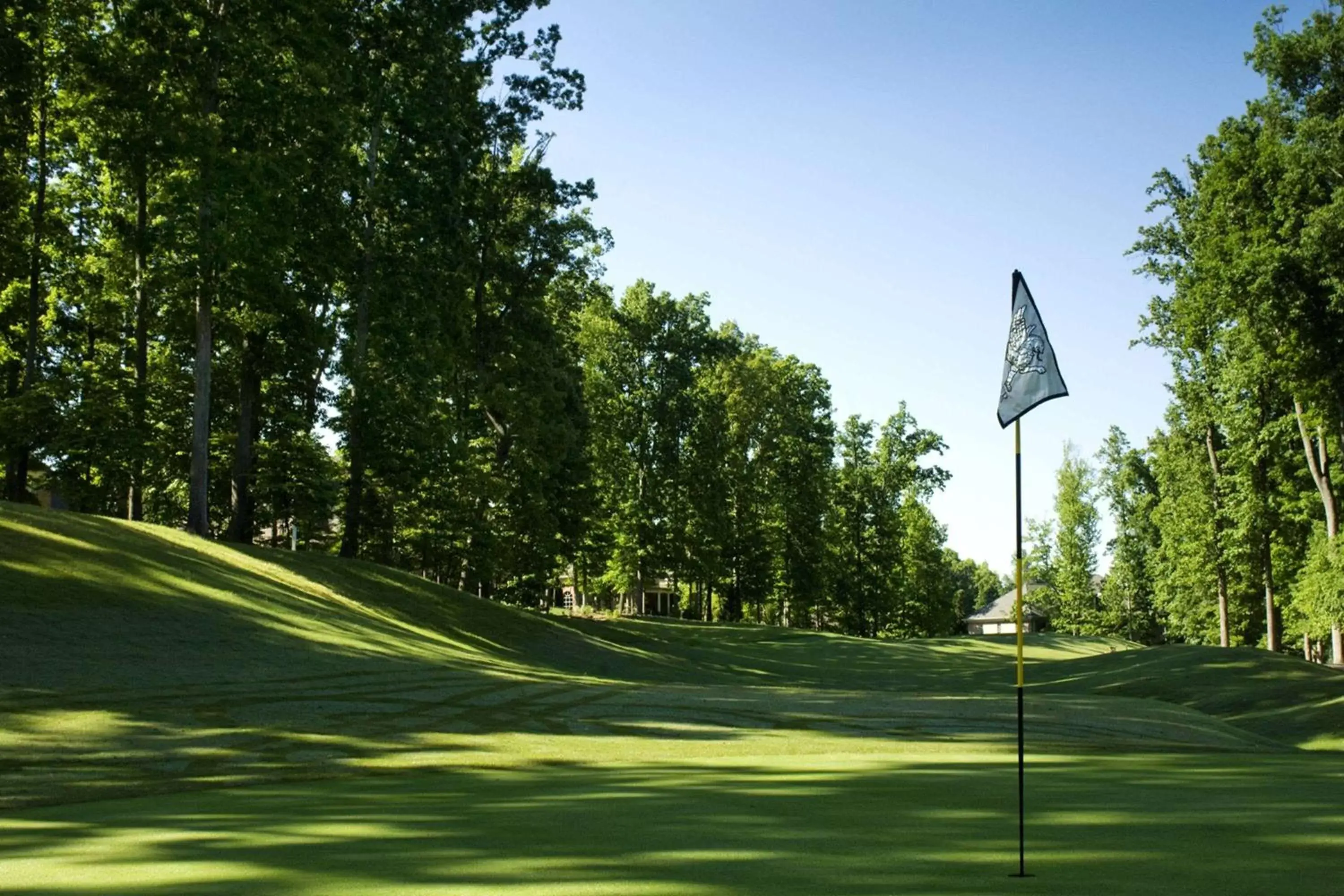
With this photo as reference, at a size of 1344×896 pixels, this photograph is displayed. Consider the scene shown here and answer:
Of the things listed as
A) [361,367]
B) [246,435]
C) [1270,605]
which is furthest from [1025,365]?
[1270,605]

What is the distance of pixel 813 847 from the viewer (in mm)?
7449

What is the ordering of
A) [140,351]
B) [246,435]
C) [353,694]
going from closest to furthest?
1. [353,694]
2. [140,351]
3. [246,435]

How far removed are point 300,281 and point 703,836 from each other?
30.6 m

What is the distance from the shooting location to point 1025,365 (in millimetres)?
8805

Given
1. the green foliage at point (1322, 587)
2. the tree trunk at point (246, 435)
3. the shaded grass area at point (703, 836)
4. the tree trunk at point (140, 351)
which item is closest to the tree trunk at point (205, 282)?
the tree trunk at point (140, 351)

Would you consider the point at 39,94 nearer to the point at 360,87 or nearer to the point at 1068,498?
the point at 360,87

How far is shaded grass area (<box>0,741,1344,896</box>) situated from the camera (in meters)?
6.42

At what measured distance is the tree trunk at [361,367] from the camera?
3434cm

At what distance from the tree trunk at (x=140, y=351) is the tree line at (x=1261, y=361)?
33.8 meters

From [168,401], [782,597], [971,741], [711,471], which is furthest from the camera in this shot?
[782,597]

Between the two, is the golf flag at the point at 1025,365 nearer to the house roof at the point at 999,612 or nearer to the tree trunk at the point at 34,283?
the tree trunk at the point at 34,283

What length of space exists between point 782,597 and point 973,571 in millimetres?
119510

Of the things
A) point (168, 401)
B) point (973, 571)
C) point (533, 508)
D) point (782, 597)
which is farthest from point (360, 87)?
point (973, 571)

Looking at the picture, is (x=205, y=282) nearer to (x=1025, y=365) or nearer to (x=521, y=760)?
(x=521, y=760)
